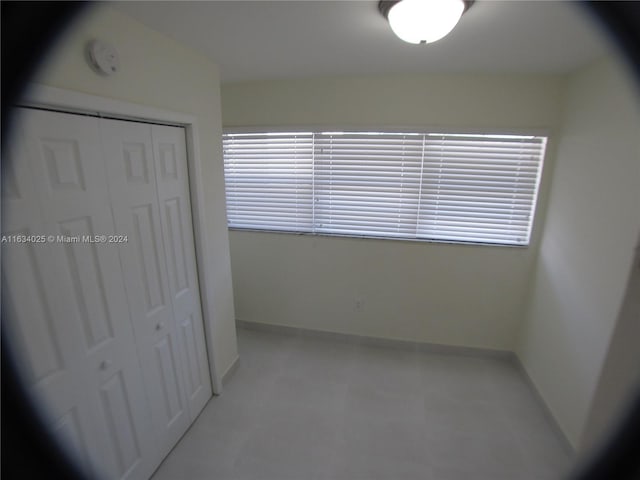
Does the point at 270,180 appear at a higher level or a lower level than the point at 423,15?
lower

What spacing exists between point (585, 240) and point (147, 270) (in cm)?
238

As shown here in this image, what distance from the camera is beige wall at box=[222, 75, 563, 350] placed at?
1882 mm

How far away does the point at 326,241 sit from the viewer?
236 centimetres

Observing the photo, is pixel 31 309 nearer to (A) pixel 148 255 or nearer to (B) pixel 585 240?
(A) pixel 148 255

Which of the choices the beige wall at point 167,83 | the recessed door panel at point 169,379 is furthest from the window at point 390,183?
the recessed door panel at point 169,379

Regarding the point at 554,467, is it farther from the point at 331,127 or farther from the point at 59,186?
the point at 59,186

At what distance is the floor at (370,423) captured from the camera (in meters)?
1.46

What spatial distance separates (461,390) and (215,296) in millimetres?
1926

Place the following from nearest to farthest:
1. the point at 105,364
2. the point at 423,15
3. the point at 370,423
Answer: the point at 423,15 → the point at 105,364 → the point at 370,423

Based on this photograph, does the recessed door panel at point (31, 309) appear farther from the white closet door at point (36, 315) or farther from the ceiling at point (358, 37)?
the ceiling at point (358, 37)

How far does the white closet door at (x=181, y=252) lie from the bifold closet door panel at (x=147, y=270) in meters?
0.05

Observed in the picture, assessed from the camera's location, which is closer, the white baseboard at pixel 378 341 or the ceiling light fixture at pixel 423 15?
the ceiling light fixture at pixel 423 15

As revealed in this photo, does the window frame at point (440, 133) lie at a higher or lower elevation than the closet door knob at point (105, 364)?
higher

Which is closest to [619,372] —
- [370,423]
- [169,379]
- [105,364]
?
[370,423]
